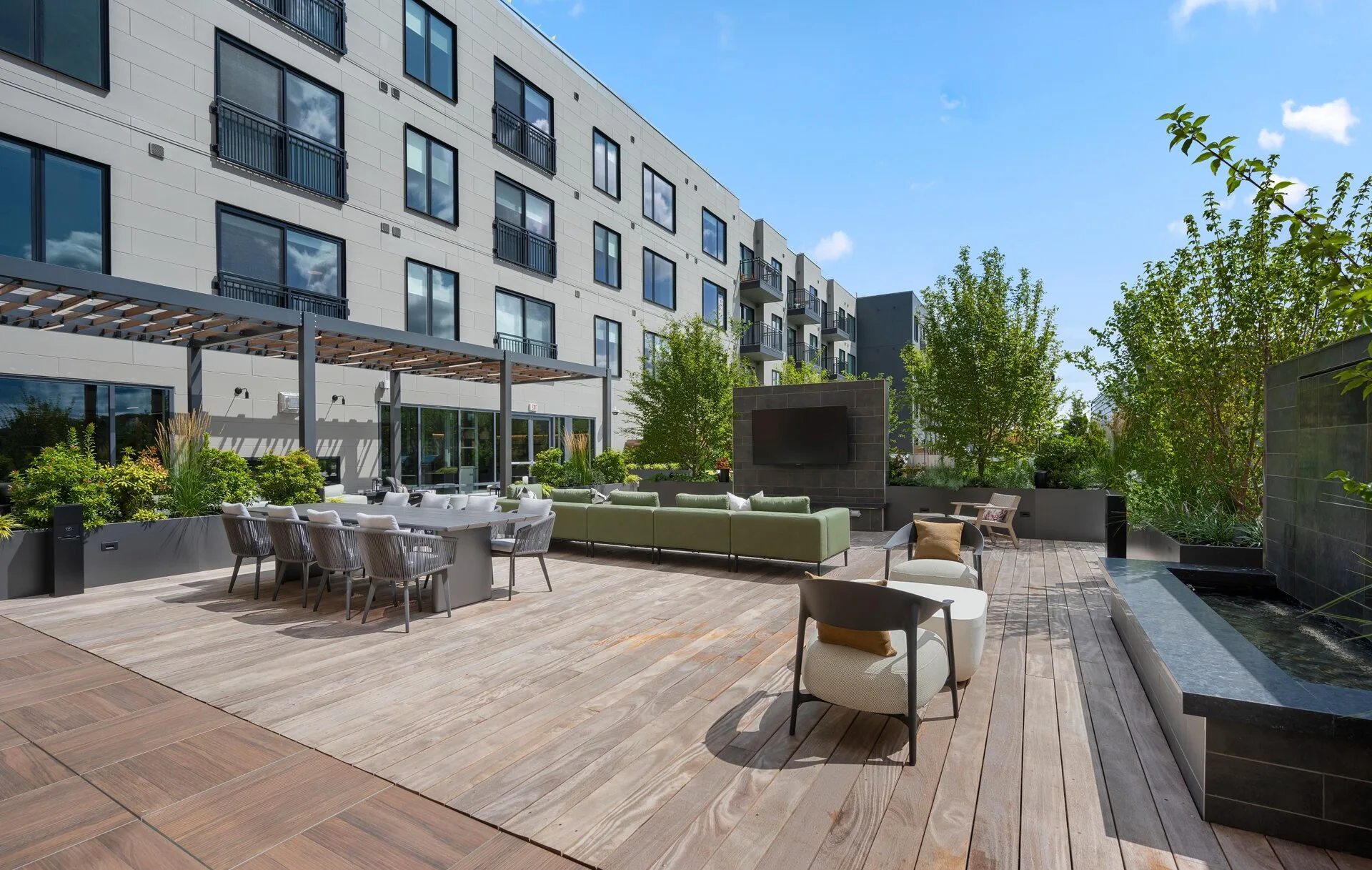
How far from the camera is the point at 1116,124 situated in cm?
613

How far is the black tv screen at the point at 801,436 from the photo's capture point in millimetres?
10531

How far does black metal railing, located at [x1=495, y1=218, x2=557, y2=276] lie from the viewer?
13.9m

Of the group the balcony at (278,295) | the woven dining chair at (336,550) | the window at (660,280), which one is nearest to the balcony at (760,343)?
the window at (660,280)

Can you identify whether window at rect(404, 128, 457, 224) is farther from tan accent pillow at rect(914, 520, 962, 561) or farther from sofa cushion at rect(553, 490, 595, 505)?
tan accent pillow at rect(914, 520, 962, 561)

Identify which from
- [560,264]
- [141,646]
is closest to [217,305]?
[141,646]

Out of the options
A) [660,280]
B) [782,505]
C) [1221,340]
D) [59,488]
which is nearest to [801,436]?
[782,505]

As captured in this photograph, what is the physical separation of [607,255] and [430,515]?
12216 millimetres

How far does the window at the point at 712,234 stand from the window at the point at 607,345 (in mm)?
5538

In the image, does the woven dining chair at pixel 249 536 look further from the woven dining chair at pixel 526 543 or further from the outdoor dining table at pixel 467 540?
the woven dining chair at pixel 526 543

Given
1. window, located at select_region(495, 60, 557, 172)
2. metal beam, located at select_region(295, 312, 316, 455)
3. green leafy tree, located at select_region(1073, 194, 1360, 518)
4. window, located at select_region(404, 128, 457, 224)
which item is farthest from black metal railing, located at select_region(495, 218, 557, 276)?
green leafy tree, located at select_region(1073, 194, 1360, 518)

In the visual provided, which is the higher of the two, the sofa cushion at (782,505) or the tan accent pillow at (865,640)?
the sofa cushion at (782,505)

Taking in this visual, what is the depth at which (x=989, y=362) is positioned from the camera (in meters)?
10.5

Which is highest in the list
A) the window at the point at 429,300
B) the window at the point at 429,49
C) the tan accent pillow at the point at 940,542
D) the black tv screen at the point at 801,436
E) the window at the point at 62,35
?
the window at the point at 429,49

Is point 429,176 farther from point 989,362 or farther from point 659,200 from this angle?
point 989,362
